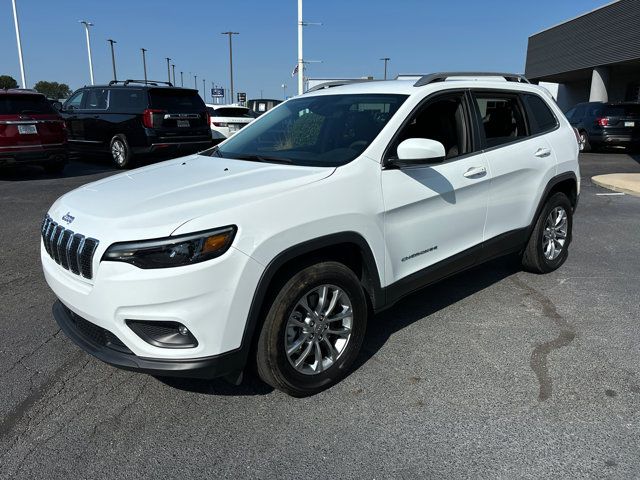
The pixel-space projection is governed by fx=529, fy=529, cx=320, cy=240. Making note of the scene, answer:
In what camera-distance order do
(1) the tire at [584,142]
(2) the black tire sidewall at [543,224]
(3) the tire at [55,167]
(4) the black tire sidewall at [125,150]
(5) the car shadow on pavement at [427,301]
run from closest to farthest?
(5) the car shadow on pavement at [427,301] → (2) the black tire sidewall at [543,224] → (3) the tire at [55,167] → (4) the black tire sidewall at [125,150] → (1) the tire at [584,142]

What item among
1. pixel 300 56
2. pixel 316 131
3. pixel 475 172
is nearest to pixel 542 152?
pixel 475 172

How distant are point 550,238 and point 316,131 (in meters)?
2.65

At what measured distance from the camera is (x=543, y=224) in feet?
15.9

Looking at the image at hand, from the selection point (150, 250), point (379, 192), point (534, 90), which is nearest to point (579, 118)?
point (534, 90)

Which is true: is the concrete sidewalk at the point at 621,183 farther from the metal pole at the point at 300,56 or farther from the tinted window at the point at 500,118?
the metal pole at the point at 300,56

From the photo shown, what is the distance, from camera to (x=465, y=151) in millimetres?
3947

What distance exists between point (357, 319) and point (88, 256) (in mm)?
1545

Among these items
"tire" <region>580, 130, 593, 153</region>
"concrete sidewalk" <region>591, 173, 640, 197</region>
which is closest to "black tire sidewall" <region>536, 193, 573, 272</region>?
"concrete sidewalk" <region>591, 173, 640, 197</region>

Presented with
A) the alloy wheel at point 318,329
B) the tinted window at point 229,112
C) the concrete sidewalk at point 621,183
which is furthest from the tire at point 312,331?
the tinted window at point 229,112

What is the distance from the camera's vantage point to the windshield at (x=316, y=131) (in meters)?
3.46

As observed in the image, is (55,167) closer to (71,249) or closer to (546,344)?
(71,249)

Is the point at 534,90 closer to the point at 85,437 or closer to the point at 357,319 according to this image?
the point at 357,319

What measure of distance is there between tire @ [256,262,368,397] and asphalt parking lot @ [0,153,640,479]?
0.17 metres

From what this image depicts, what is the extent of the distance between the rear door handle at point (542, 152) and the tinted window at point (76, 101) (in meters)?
12.1
